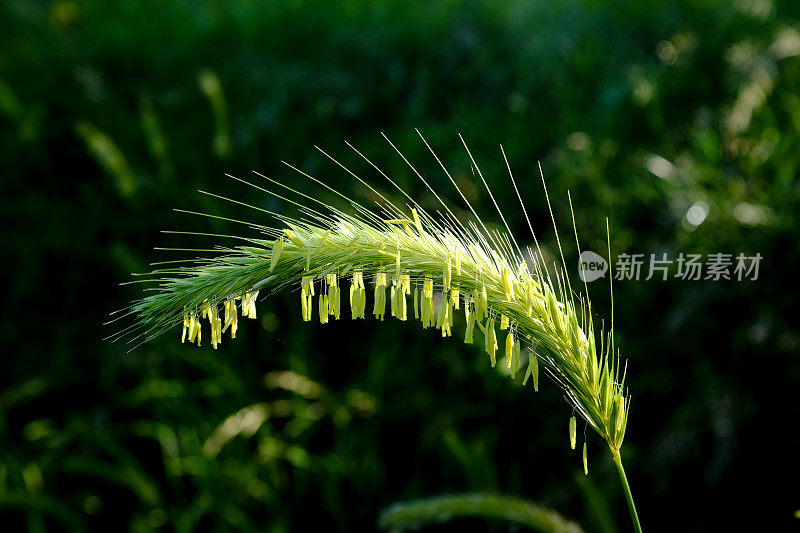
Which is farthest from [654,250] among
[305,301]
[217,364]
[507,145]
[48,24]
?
[48,24]

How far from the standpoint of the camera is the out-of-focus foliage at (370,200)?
108 inches

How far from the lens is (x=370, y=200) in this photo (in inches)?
136

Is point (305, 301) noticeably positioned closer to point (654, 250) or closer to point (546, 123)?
point (654, 250)

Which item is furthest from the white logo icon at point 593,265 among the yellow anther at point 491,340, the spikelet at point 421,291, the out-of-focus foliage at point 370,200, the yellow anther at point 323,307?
the yellow anther at point 323,307

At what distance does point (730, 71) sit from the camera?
3518 millimetres

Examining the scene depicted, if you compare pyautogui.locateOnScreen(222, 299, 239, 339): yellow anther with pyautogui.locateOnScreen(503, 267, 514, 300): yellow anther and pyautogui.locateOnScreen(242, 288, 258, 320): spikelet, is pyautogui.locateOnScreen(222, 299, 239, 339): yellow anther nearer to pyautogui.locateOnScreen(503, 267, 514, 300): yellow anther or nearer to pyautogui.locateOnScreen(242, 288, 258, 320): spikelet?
pyautogui.locateOnScreen(242, 288, 258, 320): spikelet

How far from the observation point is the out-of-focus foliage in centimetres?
274

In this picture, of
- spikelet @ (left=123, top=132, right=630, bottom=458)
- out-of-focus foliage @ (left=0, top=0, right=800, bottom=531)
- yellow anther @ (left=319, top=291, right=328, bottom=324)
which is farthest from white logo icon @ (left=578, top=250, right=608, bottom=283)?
yellow anther @ (left=319, top=291, right=328, bottom=324)

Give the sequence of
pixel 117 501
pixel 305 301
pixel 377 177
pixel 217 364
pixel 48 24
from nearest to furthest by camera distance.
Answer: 1. pixel 305 301
2. pixel 217 364
3. pixel 117 501
4. pixel 377 177
5. pixel 48 24

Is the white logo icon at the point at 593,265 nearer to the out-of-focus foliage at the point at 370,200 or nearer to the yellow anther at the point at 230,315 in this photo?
the out-of-focus foliage at the point at 370,200

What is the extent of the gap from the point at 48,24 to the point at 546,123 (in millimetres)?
3830

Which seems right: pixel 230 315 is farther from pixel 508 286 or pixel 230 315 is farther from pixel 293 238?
pixel 508 286

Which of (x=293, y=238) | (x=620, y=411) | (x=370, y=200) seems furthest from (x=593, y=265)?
(x=293, y=238)

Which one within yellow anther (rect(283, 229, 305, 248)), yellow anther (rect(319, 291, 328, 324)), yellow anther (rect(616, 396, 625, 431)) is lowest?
yellow anther (rect(616, 396, 625, 431))
